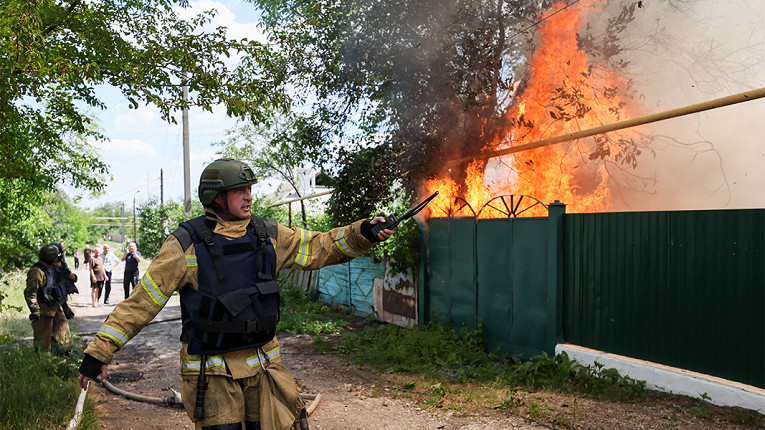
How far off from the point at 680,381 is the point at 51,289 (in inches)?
353

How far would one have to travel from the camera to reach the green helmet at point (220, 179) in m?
3.42

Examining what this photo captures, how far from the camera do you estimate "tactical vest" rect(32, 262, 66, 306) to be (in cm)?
870

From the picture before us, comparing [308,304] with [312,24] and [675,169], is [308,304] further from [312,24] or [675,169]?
[675,169]

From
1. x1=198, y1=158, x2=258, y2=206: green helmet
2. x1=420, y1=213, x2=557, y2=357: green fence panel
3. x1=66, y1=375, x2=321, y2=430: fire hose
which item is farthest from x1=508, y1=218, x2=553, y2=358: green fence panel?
x1=198, y1=158, x2=258, y2=206: green helmet

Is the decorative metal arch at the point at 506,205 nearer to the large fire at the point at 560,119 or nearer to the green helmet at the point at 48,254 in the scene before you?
the large fire at the point at 560,119

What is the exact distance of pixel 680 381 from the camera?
5988 mm

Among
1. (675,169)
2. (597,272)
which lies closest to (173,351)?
(597,272)

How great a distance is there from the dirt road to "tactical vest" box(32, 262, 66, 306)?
138 centimetres

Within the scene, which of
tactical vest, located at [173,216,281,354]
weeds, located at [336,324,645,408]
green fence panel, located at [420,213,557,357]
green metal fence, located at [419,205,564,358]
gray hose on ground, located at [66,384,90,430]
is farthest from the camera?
green fence panel, located at [420,213,557,357]

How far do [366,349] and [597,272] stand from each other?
13.6 ft

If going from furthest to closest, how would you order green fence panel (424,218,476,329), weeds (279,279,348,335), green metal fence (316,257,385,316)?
1. green metal fence (316,257,385,316)
2. weeds (279,279,348,335)
3. green fence panel (424,218,476,329)

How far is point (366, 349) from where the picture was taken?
9.53 m

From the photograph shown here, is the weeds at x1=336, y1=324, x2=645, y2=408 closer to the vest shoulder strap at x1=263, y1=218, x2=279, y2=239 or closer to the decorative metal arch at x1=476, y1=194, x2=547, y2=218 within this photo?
the decorative metal arch at x1=476, y1=194, x2=547, y2=218


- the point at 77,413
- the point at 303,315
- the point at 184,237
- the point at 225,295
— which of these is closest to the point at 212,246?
the point at 184,237
